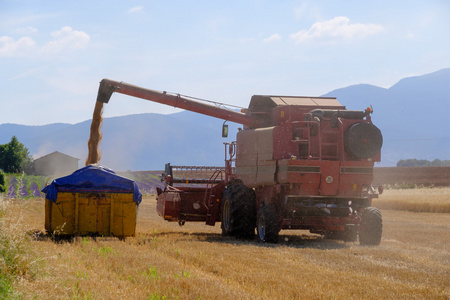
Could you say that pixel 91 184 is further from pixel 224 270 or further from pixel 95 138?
pixel 224 270

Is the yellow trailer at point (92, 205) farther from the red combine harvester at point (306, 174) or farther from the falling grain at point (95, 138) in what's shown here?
the falling grain at point (95, 138)

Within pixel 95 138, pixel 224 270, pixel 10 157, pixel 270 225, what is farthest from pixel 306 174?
pixel 10 157

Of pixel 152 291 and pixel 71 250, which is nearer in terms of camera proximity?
pixel 152 291

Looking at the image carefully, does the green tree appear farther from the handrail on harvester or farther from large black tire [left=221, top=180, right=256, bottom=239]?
large black tire [left=221, top=180, right=256, bottom=239]

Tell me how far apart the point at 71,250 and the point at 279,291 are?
16.1 feet

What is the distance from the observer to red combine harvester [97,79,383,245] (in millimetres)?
13812

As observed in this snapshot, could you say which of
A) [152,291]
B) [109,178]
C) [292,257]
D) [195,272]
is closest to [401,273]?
[292,257]

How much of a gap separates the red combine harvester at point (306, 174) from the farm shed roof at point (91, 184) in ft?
8.77

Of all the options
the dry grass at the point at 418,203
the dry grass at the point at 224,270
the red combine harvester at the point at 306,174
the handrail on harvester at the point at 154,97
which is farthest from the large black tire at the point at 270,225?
the dry grass at the point at 418,203

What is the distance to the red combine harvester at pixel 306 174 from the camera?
13812mm

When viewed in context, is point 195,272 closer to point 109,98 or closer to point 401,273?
point 401,273

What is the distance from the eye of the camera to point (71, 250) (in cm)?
1112

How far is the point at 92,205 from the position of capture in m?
14.3

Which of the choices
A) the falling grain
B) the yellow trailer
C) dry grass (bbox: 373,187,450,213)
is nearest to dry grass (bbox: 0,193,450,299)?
the yellow trailer
